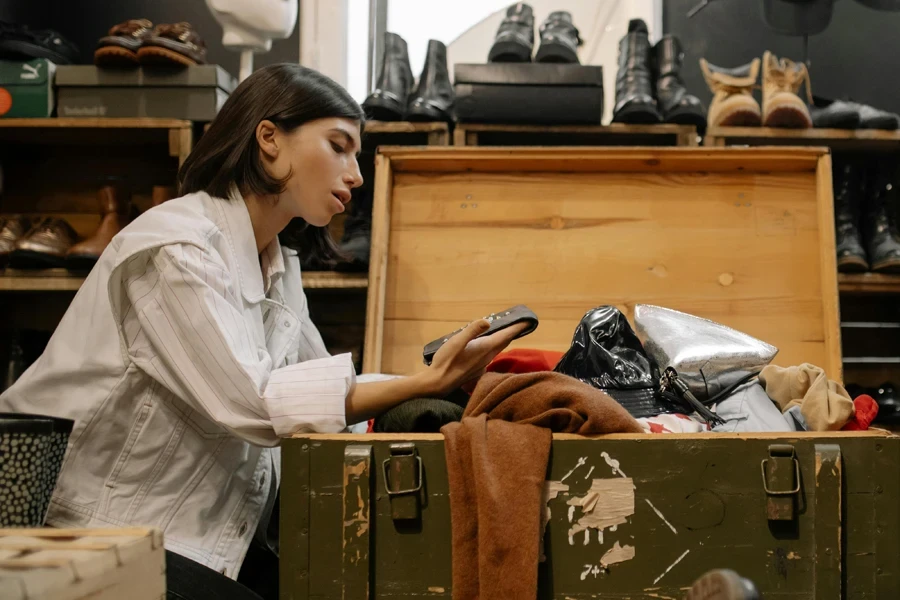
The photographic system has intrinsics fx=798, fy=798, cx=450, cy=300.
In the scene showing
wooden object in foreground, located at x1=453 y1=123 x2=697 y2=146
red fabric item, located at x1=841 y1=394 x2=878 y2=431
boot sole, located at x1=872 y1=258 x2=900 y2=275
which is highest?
wooden object in foreground, located at x1=453 y1=123 x2=697 y2=146

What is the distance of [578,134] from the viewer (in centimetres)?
194

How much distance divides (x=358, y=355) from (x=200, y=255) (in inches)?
39.2

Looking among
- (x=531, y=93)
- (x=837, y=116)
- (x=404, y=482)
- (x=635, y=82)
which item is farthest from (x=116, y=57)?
(x=837, y=116)

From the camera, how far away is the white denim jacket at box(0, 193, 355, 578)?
1.01m

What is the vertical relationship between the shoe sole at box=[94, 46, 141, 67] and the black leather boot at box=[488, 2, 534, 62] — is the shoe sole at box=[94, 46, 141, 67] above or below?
below

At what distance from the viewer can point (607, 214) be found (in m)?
1.78

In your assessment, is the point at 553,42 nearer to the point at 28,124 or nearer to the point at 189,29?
the point at 189,29

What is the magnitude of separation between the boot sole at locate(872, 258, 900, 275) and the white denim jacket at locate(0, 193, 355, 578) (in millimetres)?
1387

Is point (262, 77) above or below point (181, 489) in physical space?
above

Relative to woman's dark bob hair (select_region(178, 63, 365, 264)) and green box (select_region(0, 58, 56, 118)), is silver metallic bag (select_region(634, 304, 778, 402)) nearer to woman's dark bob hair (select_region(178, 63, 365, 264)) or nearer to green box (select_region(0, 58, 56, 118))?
woman's dark bob hair (select_region(178, 63, 365, 264))

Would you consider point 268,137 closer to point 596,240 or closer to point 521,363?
point 521,363

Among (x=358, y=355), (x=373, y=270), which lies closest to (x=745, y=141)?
(x=373, y=270)

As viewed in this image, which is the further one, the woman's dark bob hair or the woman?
the woman's dark bob hair


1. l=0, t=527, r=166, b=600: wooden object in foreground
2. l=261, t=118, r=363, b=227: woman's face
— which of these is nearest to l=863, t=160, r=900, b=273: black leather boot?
l=261, t=118, r=363, b=227: woman's face
